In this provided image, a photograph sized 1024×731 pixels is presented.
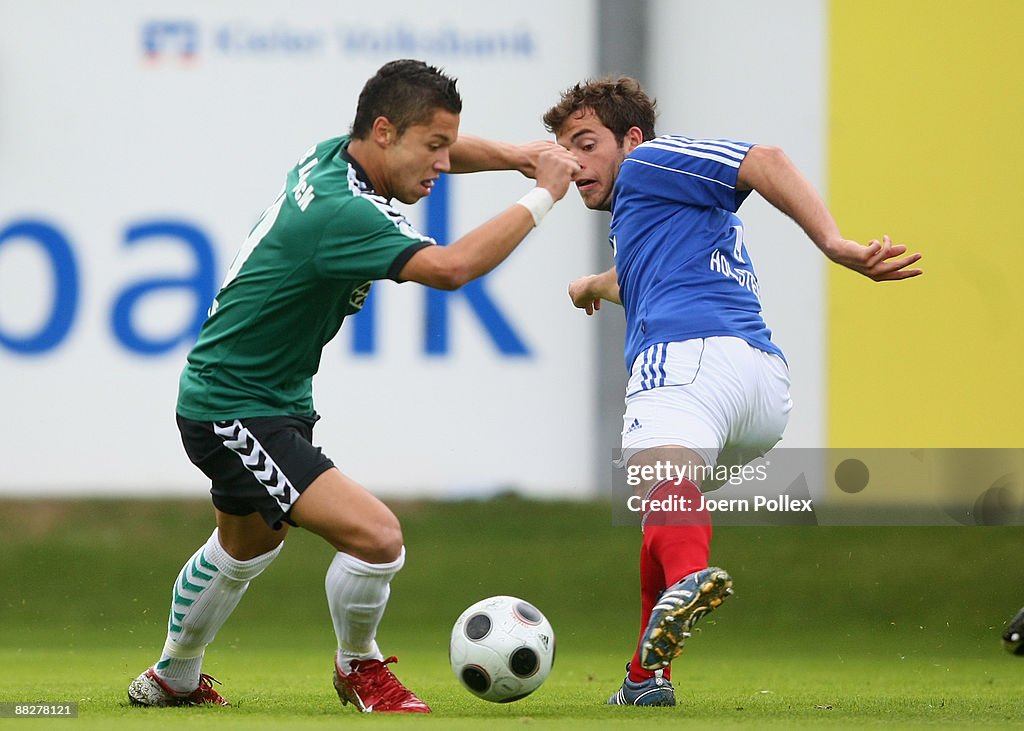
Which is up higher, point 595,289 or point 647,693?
point 595,289

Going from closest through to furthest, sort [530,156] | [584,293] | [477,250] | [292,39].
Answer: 1. [477,250]
2. [530,156]
3. [584,293]
4. [292,39]

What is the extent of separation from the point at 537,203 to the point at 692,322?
563 mm

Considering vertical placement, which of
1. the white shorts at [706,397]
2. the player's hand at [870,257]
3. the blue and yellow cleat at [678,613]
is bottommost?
the blue and yellow cleat at [678,613]

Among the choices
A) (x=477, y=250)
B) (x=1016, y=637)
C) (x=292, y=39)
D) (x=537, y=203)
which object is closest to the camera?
(x=1016, y=637)

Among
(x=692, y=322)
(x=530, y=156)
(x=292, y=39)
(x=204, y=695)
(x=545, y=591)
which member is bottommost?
(x=545, y=591)

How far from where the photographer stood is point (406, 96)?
416 cm

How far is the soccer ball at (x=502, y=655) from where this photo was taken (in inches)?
166

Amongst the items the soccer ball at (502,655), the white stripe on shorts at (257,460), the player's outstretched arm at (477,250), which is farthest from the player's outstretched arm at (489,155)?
the soccer ball at (502,655)

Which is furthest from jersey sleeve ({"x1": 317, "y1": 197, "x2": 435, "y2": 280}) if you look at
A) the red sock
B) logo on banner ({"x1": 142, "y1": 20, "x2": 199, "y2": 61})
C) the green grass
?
logo on banner ({"x1": 142, "y1": 20, "x2": 199, "y2": 61})

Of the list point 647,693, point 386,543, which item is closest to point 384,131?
point 386,543

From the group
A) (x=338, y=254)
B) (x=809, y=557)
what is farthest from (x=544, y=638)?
(x=809, y=557)

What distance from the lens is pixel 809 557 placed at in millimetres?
7602

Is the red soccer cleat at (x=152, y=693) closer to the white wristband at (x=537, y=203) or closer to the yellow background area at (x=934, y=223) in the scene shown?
the white wristband at (x=537, y=203)

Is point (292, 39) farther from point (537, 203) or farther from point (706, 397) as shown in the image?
point (706, 397)
